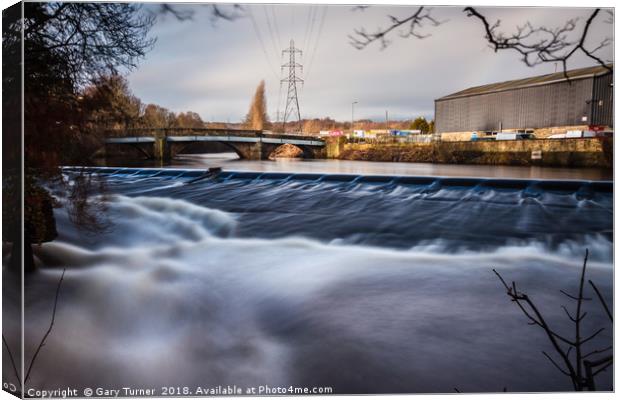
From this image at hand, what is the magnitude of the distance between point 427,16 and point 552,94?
710 millimetres

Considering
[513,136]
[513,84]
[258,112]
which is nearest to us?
[513,84]

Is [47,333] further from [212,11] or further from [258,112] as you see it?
[212,11]

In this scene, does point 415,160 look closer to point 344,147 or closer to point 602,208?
point 344,147

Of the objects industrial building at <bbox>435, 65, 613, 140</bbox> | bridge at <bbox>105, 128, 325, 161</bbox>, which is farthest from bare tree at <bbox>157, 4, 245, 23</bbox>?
industrial building at <bbox>435, 65, 613, 140</bbox>

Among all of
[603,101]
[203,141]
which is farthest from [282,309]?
[603,101]

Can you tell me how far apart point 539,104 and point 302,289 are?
1.48m

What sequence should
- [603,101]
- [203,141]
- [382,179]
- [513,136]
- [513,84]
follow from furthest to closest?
[382,179], [513,136], [203,141], [513,84], [603,101]

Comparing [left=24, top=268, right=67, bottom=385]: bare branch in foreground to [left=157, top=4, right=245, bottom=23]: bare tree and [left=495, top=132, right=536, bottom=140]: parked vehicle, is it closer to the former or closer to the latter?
[left=157, top=4, right=245, bottom=23]: bare tree

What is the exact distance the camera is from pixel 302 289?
78.7 inches

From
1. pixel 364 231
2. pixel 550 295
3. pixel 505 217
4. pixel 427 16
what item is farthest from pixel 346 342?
pixel 427 16

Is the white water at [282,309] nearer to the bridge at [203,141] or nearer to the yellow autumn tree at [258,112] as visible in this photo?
the bridge at [203,141]

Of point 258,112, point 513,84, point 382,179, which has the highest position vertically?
point 513,84

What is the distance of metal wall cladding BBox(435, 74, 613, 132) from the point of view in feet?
5.75

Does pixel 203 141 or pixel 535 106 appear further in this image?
pixel 203 141
